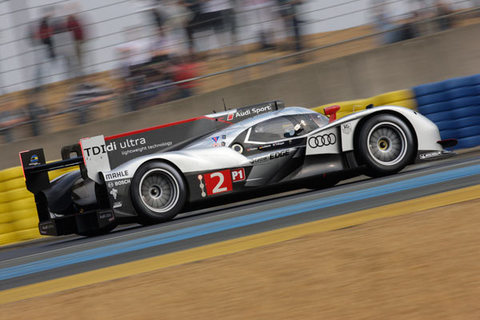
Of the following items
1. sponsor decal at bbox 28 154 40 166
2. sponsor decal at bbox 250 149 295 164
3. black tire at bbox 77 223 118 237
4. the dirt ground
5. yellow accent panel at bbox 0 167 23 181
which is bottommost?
the dirt ground

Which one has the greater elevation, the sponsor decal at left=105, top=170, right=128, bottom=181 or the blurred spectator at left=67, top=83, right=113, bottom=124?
the blurred spectator at left=67, top=83, right=113, bottom=124

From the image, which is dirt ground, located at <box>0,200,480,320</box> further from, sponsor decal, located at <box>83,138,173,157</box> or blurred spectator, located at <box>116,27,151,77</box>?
blurred spectator, located at <box>116,27,151,77</box>

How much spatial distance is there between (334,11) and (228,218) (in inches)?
203

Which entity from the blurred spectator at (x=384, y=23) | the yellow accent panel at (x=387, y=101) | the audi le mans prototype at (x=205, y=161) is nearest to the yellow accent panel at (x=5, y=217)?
the audi le mans prototype at (x=205, y=161)

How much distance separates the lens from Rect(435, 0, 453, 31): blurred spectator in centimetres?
1115

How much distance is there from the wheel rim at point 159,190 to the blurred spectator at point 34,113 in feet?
14.4

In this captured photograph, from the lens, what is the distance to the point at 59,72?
1063 centimetres

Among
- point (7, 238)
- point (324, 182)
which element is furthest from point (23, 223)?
point (324, 182)

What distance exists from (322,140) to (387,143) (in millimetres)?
786

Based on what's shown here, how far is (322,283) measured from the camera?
140 inches

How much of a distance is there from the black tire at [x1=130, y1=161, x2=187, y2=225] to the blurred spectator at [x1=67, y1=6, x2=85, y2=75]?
4088 millimetres

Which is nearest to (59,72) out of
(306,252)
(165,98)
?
(165,98)

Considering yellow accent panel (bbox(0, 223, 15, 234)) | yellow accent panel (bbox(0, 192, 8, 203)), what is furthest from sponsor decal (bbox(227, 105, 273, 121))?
yellow accent panel (bbox(0, 223, 15, 234))

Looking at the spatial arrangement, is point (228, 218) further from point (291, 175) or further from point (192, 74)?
point (192, 74)
